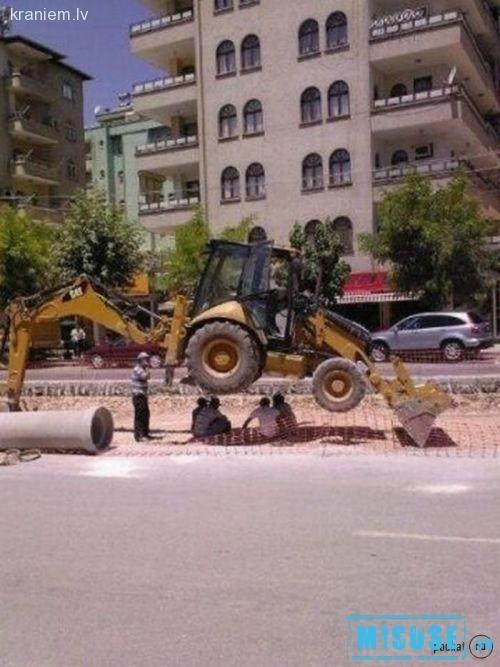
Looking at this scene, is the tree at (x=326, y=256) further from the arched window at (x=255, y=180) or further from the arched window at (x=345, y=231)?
the arched window at (x=255, y=180)

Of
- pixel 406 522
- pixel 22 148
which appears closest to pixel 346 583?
pixel 406 522

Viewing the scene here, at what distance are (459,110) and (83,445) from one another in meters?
29.2

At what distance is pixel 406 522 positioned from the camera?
8.03 metres

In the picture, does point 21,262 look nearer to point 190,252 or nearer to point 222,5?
point 190,252

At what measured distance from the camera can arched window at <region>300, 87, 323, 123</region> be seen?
4116 cm

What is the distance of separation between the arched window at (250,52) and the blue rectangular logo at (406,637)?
40401mm

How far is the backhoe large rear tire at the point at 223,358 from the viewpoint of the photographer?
42.5 feet

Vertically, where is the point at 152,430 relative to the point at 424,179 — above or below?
below

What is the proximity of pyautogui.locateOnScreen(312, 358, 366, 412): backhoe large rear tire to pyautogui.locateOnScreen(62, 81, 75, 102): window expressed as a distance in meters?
51.9

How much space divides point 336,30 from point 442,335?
744 inches

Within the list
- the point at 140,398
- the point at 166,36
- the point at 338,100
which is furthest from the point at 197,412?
the point at 166,36

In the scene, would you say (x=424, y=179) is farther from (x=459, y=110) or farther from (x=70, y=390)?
(x=70, y=390)

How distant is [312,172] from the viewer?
41625 millimetres

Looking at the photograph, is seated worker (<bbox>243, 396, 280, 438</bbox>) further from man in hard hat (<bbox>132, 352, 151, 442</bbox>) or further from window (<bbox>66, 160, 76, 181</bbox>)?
window (<bbox>66, 160, 76, 181</bbox>)
